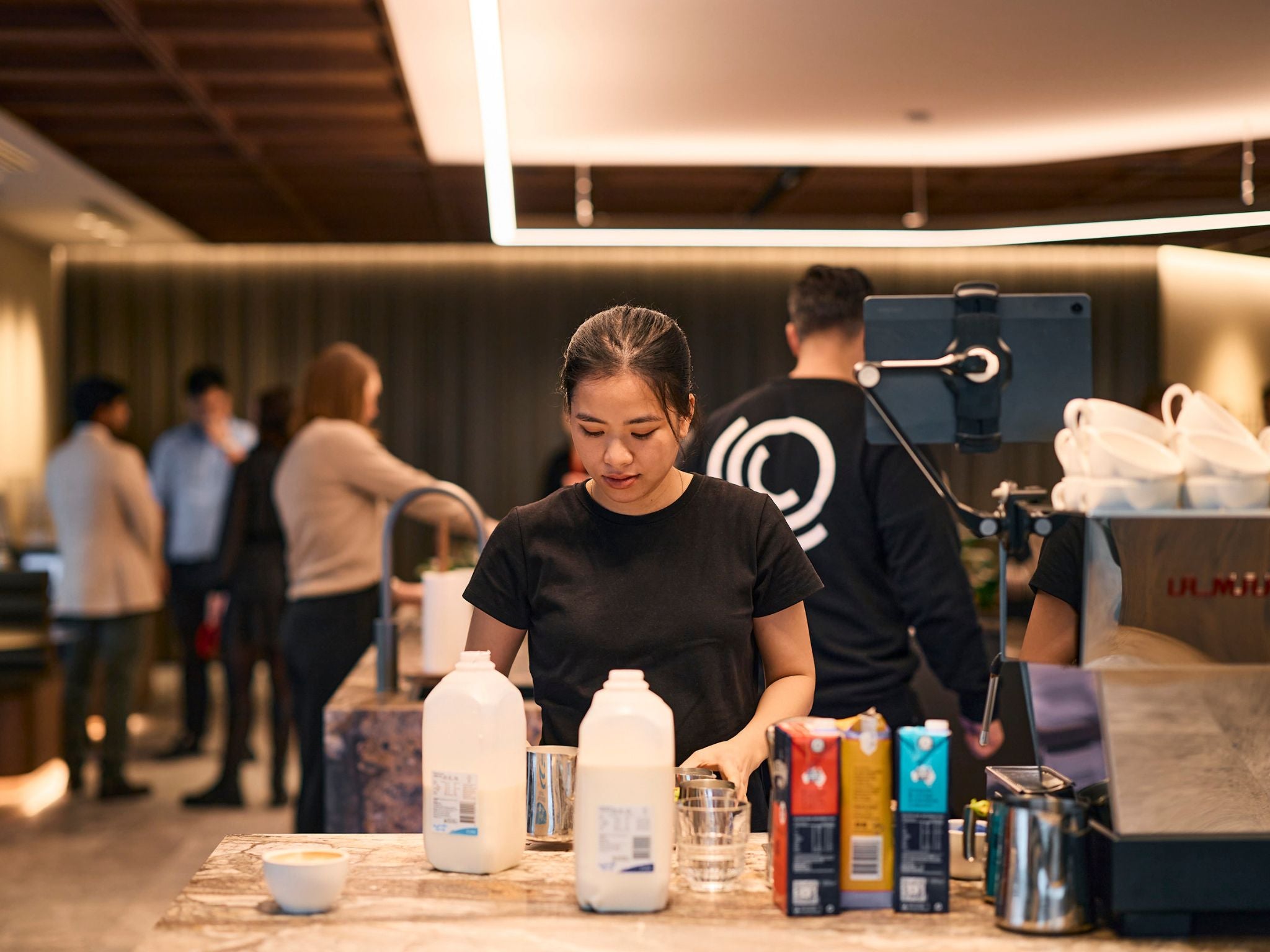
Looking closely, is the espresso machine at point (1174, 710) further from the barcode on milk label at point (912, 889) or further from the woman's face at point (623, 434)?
the woman's face at point (623, 434)

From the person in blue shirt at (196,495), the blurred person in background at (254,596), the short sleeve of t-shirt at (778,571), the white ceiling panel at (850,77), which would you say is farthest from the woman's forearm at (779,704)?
the person in blue shirt at (196,495)

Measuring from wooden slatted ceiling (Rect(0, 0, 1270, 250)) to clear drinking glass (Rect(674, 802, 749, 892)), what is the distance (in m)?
3.33

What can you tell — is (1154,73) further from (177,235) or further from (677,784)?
(177,235)

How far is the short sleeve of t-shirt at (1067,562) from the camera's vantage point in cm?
139

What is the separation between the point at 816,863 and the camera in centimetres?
139

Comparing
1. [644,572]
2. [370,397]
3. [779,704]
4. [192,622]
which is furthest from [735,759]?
[192,622]

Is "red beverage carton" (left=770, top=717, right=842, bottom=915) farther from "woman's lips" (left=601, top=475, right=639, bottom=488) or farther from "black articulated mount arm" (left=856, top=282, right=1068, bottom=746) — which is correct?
"woman's lips" (left=601, top=475, right=639, bottom=488)

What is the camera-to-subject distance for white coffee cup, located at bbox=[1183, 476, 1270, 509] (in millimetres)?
1362

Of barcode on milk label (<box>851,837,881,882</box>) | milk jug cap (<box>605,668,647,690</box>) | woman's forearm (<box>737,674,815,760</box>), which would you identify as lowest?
barcode on milk label (<box>851,837,881,882</box>)

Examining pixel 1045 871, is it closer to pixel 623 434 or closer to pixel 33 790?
pixel 623 434

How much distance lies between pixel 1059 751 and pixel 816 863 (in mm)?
346

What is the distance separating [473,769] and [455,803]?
0.05 m

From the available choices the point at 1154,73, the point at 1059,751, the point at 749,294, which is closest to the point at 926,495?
the point at 1059,751

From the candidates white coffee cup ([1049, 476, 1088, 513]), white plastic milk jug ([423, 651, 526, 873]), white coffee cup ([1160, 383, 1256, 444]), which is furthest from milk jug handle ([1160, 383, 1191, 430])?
white plastic milk jug ([423, 651, 526, 873])
